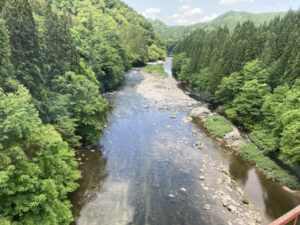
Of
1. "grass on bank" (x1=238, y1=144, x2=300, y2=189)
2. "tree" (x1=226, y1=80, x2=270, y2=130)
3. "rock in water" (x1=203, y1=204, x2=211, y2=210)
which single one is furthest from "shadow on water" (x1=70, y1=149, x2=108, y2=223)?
"tree" (x1=226, y1=80, x2=270, y2=130)

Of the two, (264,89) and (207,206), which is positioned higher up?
(264,89)

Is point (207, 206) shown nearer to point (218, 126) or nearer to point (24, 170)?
point (24, 170)

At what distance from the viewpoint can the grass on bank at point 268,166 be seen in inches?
897

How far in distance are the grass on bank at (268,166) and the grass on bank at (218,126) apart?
A: 4.72 meters

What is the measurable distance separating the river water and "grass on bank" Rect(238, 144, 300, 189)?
A: 0.85 metres

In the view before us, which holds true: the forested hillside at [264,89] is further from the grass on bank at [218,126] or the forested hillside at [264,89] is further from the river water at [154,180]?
the river water at [154,180]

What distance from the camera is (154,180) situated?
75.1 feet

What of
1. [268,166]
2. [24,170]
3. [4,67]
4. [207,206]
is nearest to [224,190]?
[207,206]

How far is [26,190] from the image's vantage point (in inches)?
472

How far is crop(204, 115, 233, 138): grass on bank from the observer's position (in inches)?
1319

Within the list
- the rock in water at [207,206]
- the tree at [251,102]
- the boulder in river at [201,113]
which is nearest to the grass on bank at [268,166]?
the tree at [251,102]

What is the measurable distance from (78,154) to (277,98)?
30.2 meters

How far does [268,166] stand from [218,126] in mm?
11238

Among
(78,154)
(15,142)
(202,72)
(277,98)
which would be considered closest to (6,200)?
(15,142)
